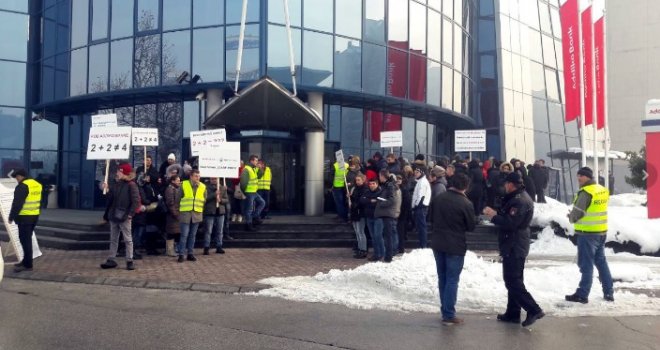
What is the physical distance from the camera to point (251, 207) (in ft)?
47.7

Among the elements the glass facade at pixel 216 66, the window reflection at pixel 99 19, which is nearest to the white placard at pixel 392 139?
the glass facade at pixel 216 66

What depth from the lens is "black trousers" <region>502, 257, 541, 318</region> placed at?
22.3ft

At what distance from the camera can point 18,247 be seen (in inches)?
451

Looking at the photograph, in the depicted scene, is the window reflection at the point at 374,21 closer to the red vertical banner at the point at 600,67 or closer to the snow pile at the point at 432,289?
the red vertical banner at the point at 600,67

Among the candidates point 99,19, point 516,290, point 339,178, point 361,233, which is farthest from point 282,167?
point 516,290

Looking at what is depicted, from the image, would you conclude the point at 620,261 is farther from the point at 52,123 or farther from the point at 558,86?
the point at 558,86

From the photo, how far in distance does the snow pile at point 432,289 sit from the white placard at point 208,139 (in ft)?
14.4

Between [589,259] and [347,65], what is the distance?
44.2ft

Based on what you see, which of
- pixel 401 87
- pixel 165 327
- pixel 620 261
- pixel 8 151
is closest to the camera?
pixel 165 327

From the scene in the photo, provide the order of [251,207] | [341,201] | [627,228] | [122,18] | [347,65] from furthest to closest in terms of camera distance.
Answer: [122,18] → [347,65] → [341,201] → [251,207] → [627,228]

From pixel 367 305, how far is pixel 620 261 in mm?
7544

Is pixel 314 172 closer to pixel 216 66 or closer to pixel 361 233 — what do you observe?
pixel 216 66

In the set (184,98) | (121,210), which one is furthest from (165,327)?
(184,98)

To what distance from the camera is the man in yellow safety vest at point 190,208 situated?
38.5 ft
